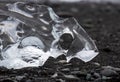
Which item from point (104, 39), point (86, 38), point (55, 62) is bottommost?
point (104, 39)

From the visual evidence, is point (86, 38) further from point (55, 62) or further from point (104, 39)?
point (104, 39)

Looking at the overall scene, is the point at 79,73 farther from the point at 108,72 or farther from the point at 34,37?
the point at 34,37

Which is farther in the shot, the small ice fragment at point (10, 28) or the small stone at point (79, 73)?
the small ice fragment at point (10, 28)

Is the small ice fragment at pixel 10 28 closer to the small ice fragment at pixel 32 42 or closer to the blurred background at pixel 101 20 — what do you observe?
the small ice fragment at pixel 32 42

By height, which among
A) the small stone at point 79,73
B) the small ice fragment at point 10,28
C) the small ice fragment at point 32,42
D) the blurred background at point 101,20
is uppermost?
the small ice fragment at point 10,28

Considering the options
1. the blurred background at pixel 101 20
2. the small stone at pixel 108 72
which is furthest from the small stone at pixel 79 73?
the blurred background at pixel 101 20

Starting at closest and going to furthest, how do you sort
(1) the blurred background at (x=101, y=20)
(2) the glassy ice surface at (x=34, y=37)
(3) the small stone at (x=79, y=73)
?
(3) the small stone at (x=79, y=73) → (2) the glassy ice surface at (x=34, y=37) → (1) the blurred background at (x=101, y=20)

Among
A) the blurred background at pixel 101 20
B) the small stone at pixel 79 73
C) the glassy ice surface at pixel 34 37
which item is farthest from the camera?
the blurred background at pixel 101 20

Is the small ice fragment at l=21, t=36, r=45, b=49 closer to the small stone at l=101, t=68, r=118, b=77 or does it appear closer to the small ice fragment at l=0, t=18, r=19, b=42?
the small ice fragment at l=0, t=18, r=19, b=42

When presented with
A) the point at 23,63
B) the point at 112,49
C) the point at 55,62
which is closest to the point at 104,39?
the point at 112,49
